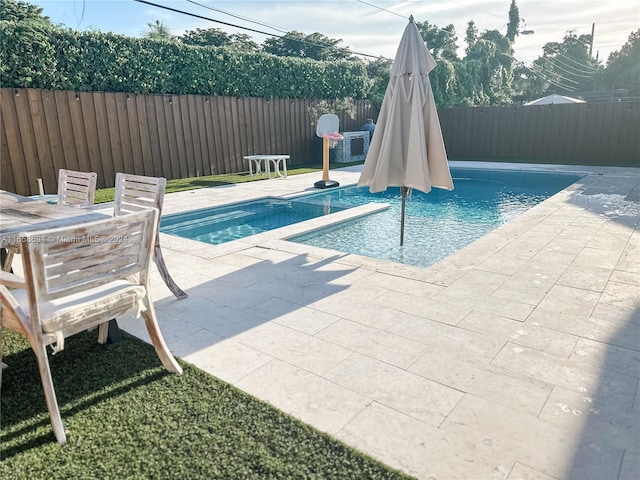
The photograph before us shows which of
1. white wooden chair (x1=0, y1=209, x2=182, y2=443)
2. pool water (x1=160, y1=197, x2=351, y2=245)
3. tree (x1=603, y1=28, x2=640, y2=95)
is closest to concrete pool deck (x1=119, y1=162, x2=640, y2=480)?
white wooden chair (x1=0, y1=209, x2=182, y2=443)

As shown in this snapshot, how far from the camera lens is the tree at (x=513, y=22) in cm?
3781

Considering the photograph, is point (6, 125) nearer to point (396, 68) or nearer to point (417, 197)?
point (396, 68)

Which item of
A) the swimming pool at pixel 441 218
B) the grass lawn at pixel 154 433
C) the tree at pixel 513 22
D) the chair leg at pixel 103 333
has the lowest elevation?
the swimming pool at pixel 441 218

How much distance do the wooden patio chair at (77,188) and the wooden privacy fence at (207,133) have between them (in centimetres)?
522

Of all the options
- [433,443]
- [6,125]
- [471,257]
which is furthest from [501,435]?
[6,125]

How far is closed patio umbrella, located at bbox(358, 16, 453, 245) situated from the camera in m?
4.62

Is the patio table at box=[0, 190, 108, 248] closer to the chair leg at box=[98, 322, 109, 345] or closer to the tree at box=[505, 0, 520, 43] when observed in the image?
the chair leg at box=[98, 322, 109, 345]

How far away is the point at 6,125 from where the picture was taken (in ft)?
25.9

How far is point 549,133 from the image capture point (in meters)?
14.2

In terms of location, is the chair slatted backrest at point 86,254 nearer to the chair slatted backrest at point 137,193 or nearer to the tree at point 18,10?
the chair slatted backrest at point 137,193

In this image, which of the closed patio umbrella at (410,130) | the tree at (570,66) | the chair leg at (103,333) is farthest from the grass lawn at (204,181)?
the tree at (570,66)

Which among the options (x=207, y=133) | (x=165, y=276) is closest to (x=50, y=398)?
(x=165, y=276)

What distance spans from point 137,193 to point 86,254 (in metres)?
1.58

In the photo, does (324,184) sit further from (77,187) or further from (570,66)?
(570,66)
